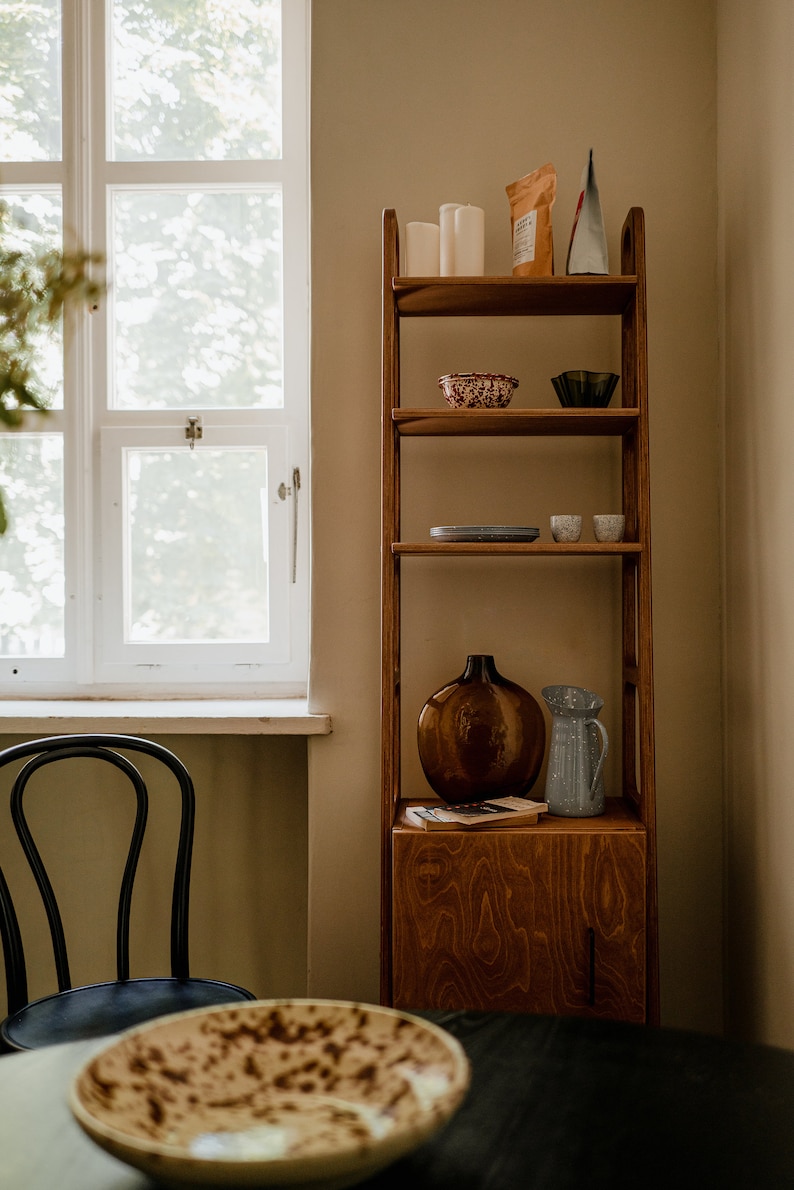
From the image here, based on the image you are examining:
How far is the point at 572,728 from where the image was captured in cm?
197

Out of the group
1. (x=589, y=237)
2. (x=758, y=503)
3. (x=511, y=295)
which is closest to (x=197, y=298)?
(x=511, y=295)

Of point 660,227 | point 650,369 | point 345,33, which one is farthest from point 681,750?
point 345,33

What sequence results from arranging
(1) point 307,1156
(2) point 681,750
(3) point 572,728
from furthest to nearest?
(2) point 681,750 < (3) point 572,728 < (1) point 307,1156

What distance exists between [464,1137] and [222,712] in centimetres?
152

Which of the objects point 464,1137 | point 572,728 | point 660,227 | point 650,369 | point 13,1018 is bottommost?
point 13,1018

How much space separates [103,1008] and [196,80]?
88.9 inches

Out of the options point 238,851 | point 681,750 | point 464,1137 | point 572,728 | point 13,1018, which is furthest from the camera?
point 238,851

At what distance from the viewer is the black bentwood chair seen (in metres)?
1.60

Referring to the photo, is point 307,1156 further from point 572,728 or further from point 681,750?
point 681,750

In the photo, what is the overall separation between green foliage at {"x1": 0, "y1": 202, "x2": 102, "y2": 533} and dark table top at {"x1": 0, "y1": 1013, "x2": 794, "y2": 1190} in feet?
1.81

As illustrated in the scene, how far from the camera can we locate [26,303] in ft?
2.49

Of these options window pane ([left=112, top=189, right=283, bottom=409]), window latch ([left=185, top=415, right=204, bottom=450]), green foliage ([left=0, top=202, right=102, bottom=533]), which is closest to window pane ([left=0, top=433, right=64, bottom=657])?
window pane ([left=112, top=189, right=283, bottom=409])

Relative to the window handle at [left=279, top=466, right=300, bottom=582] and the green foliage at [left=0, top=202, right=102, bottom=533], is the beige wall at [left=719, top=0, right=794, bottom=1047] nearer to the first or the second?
the window handle at [left=279, top=466, right=300, bottom=582]

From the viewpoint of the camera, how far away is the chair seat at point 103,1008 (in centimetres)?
156
